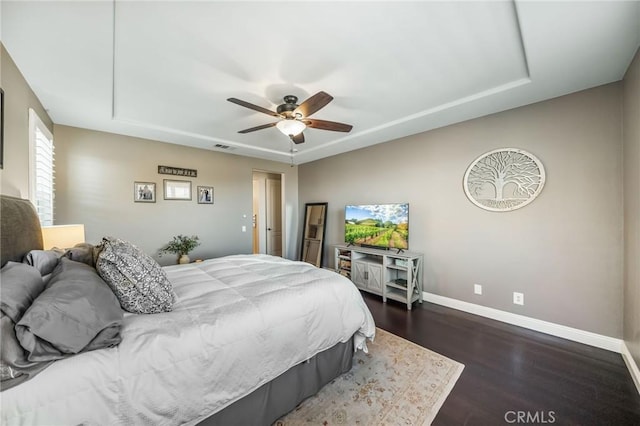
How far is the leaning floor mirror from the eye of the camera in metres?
5.21

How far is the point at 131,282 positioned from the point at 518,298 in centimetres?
361

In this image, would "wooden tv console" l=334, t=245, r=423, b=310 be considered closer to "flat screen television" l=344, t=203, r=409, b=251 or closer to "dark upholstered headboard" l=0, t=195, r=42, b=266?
"flat screen television" l=344, t=203, r=409, b=251

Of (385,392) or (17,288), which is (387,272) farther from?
(17,288)

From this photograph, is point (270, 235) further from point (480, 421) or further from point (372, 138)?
point (480, 421)

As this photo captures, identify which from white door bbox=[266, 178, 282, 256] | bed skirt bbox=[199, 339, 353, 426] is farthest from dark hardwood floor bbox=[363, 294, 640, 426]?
white door bbox=[266, 178, 282, 256]

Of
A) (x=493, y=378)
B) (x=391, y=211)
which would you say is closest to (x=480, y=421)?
(x=493, y=378)

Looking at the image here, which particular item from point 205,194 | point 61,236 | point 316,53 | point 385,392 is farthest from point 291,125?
point 205,194

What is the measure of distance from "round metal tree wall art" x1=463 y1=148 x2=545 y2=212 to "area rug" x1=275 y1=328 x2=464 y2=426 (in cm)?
188

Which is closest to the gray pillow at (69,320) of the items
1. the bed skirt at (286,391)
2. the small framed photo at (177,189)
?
the bed skirt at (286,391)

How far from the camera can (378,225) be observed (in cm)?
396

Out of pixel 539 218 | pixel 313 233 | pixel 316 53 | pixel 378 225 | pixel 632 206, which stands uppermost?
pixel 316 53

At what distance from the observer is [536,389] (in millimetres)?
1838

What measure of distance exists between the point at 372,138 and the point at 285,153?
1831 mm

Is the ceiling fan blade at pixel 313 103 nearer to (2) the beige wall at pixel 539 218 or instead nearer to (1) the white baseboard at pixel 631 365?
(2) the beige wall at pixel 539 218
